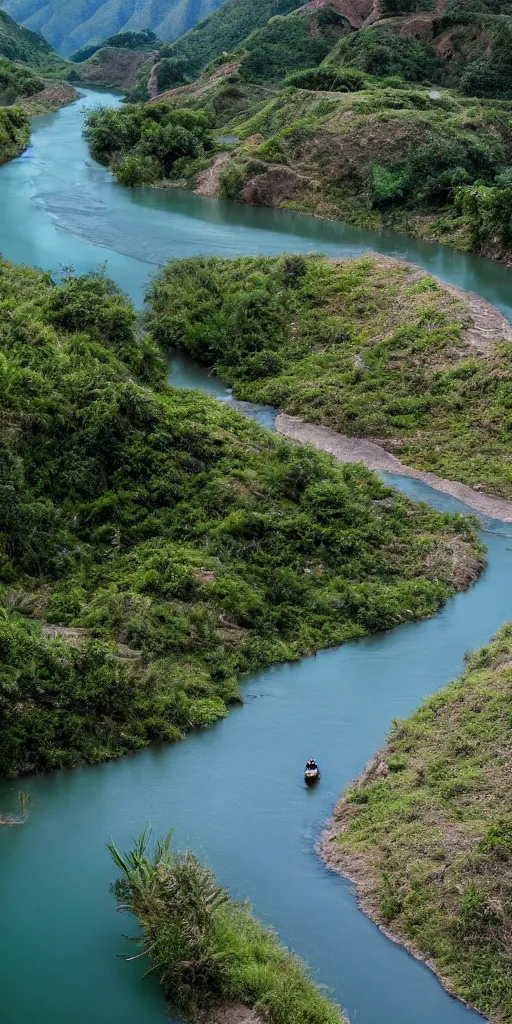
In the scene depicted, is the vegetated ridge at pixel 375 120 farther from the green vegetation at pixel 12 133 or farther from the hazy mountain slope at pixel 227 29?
the hazy mountain slope at pixel 227 29

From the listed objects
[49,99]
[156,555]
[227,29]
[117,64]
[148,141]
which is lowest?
[156,555]

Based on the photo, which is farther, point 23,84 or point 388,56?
point 23,84

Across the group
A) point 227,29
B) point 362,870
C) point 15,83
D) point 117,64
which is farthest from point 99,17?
point 362,870

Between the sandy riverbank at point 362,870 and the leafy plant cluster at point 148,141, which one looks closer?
the sandy riverbank at point 362,870

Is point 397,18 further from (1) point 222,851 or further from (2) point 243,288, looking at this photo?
(1) point 222,851

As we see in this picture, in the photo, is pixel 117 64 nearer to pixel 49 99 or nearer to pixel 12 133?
pixel 49 99

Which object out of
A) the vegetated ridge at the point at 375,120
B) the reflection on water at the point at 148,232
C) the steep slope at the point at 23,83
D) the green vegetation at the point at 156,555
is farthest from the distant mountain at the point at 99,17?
the green vegetation at the point at 156,555
